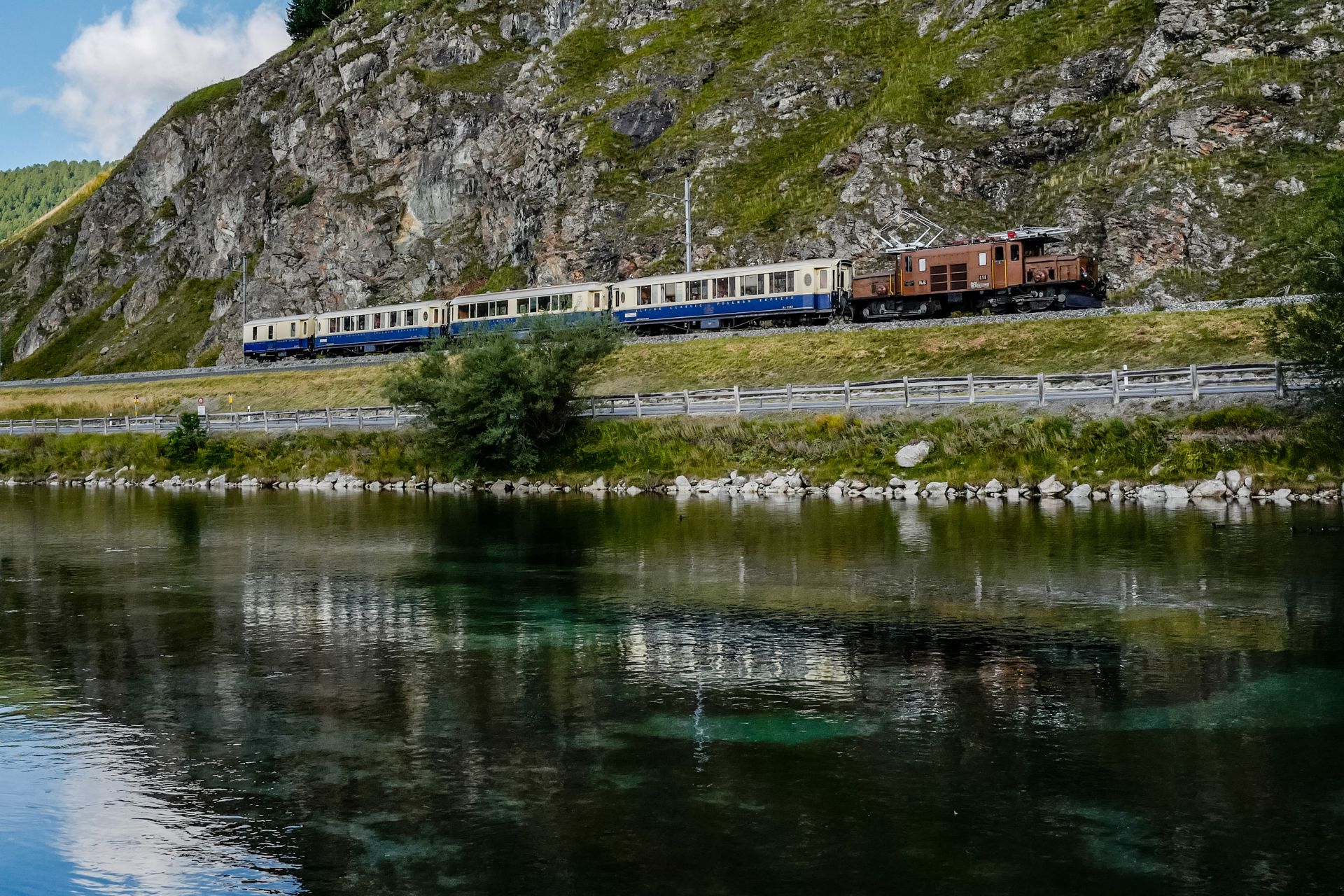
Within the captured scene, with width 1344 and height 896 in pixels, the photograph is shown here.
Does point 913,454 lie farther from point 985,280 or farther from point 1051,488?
point 985,280

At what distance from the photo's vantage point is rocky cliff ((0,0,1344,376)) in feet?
214

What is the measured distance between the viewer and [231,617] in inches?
779

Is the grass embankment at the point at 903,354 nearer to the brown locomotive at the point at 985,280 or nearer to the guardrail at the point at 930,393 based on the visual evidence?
the guardrail at the point at 930,393

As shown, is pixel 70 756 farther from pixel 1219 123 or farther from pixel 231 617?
pixel 1219 123

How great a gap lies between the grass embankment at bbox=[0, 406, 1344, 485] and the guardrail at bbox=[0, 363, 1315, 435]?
1.01m

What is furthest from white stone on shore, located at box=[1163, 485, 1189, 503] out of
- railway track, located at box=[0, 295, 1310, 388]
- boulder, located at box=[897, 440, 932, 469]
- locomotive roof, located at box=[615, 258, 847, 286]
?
locomotive roof, located at box=[615, 258, 847, 286]

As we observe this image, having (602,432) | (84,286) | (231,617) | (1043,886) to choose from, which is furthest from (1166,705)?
(84,286)

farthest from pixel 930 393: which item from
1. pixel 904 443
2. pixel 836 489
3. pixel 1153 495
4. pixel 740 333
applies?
pixel 740 333

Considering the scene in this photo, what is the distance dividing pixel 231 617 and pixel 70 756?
7942mm

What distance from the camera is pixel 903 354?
48.8 m

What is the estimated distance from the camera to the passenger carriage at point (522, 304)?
65938 millimetres

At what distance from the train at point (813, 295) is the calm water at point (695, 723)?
27.7 m

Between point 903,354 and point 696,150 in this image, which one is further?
point 696,150

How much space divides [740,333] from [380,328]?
3011cm
